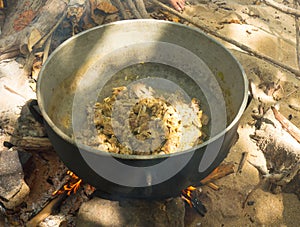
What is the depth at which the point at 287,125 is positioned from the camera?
3.47m

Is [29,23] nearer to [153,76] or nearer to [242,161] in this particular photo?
[153,76]

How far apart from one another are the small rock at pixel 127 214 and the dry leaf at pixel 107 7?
9.44 feet

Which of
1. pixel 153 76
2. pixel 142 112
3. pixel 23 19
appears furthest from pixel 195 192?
pixel 23 19

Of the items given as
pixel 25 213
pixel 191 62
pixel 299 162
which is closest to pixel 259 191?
pixel 299 162

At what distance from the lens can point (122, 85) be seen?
10.9ft

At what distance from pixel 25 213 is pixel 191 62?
209 cm

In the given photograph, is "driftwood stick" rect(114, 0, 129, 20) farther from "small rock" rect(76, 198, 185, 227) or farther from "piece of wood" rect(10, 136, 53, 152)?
"small rock" rect(76, 198, 185, 227)

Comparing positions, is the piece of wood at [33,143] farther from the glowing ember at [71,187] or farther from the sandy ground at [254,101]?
the sandy ground at [254,101]

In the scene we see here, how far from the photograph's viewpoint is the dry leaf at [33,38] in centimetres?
379

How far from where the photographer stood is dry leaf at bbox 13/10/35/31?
3986 millimetres

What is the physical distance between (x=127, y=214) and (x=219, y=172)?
3.72 ft

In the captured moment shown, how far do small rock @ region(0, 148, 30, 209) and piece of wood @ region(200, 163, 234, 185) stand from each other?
1664 millimetres

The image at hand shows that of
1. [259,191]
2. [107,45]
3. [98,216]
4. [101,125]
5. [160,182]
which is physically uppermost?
[107,45]

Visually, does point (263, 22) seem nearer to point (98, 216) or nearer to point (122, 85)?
point (122, 85)
